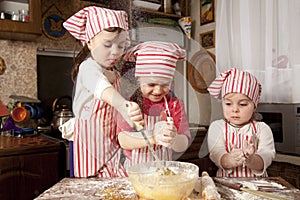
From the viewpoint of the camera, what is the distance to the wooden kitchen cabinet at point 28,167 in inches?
45.0

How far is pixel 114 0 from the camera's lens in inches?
39.1

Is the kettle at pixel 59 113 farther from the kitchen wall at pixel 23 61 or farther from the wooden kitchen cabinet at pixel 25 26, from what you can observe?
the wooden kitchen cabinet at pixel 25 26

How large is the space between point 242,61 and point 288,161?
57cm

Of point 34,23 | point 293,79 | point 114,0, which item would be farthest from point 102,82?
point 293,79

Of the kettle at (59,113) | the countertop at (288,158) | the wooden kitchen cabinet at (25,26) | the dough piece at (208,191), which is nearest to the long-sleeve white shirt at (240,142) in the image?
the dough piece at (208,191)

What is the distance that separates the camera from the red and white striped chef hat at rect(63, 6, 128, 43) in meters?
0.63

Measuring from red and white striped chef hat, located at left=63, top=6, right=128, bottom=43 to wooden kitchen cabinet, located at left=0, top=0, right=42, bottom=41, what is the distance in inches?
32.0

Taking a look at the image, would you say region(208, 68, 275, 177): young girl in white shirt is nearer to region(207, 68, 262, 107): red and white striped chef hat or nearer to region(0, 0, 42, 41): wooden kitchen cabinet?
region(207, 68, 262, 107): red and white striped chef hat

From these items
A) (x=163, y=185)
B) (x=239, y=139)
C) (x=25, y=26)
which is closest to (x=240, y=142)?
(x=239, y=139)

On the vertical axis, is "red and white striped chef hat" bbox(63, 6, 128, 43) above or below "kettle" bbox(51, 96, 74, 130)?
above

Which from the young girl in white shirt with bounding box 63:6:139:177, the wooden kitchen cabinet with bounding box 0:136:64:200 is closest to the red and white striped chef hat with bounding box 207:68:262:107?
the young girl in white shirt with bounding box 63:6:139:177

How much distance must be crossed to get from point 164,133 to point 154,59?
151 millimetres

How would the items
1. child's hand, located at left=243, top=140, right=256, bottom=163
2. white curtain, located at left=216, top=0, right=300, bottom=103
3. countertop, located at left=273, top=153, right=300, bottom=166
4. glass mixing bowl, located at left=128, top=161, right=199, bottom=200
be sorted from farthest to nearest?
1. white curtain, located at left=216, top=0, right=300, bottom=103
2. countertop, located at left=273, top=153, right=300, bottom=166
3. child's hand, located at left=243, top=140, right=256, bottom=163
4. glass mixing bowl, located at left=128, top=161, right=199, bottom=200

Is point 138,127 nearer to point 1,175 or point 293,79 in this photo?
point 1,175
